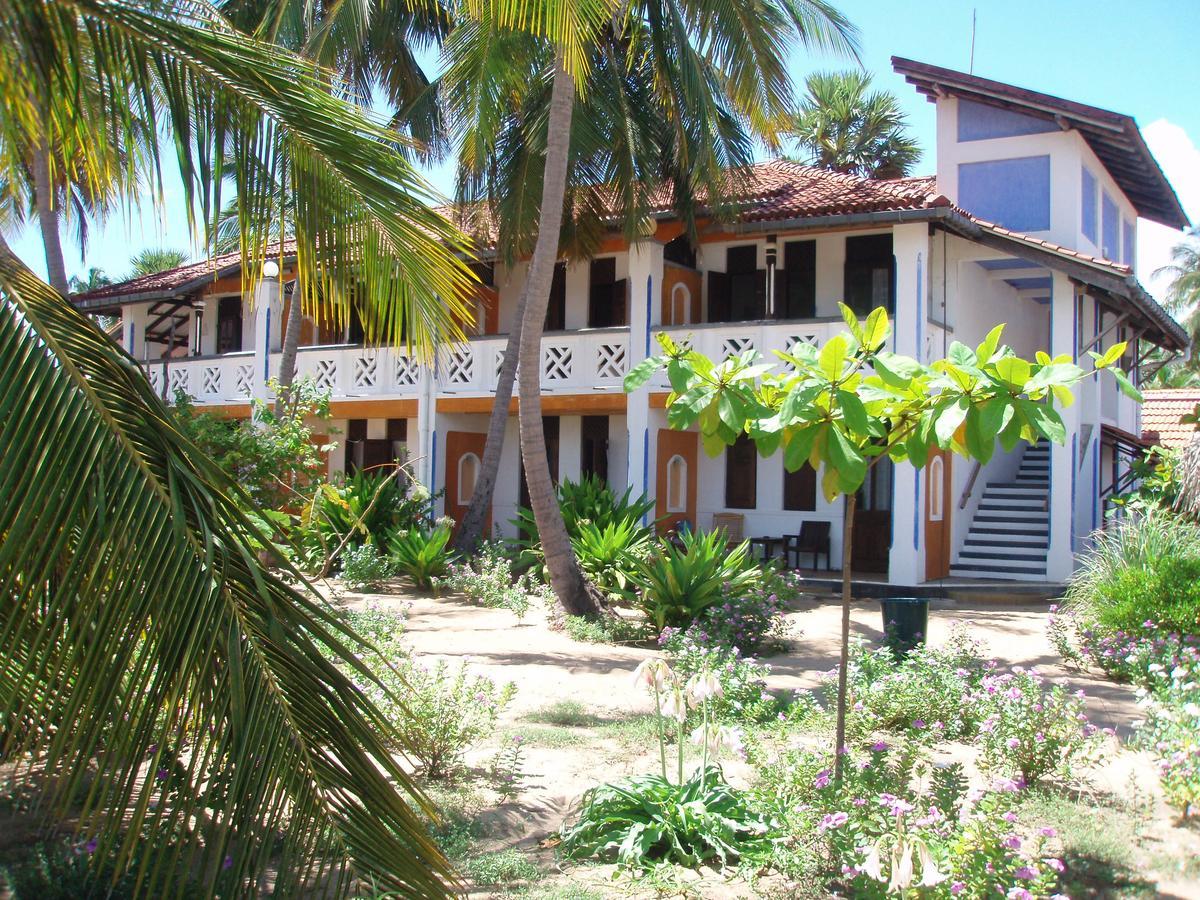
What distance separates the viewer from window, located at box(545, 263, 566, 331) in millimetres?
20547

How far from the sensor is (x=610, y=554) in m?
13.2

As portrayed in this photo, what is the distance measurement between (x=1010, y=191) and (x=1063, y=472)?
5.04 metres

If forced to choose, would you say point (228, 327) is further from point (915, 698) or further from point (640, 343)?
point (915, 698)

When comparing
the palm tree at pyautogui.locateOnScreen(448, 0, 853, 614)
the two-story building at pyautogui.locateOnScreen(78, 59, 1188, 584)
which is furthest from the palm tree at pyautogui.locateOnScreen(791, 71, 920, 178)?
the palm tree at pyautogui.locateOnScreen(448, 0, 853, 614)

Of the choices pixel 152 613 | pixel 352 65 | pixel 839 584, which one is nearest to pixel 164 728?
pixel 152 613

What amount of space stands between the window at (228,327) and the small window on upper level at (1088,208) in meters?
18.8

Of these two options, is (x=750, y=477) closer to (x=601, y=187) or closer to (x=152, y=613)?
(x=601, y=187)

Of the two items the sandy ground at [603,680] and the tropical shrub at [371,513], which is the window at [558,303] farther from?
the sandy ground at [603,680]

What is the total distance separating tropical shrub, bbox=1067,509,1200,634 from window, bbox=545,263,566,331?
12271 millimetres

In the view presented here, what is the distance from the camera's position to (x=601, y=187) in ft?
52.4

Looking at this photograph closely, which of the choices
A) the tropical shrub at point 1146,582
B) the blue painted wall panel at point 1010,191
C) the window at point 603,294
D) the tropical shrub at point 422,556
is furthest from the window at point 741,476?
the tropical shrub at point 1146,582

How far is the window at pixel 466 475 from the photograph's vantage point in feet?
67.0

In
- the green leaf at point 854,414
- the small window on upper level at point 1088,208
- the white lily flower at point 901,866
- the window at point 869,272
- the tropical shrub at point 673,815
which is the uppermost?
the small window on upper level at point 1088,208

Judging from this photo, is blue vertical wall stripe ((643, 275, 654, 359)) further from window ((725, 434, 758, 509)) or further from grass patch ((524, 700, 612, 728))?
grass patch ((524, 700, 612, 728))
